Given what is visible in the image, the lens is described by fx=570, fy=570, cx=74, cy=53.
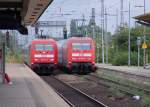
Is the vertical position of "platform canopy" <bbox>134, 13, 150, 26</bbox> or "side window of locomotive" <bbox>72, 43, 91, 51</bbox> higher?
"platform canopy" <bbox>134, 13, 150, 26</bbox>

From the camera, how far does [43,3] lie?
20922 mm

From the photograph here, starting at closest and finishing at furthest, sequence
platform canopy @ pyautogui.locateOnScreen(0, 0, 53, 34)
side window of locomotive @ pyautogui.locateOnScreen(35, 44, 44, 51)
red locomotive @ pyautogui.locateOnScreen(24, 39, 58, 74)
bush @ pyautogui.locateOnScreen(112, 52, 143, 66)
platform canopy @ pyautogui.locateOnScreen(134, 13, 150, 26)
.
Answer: platform canopy @ pyautogui.locateOnScreen(0, 0, 53, 34)
platform canopy @ pyautogui.locateOnScreen(134, 13, 150, 26)
red locomotive @ pyautogui.locateOnScreen(24, 39, 58, 74)
side window of locomotive @ pyautogui.locateOnScreen(35, 44, 44, 51)
bush @ pyautogui.locateOnScreen(112, 52, 143, 66)

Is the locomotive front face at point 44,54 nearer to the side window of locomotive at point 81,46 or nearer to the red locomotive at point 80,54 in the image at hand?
the red locomotive at point 80,54

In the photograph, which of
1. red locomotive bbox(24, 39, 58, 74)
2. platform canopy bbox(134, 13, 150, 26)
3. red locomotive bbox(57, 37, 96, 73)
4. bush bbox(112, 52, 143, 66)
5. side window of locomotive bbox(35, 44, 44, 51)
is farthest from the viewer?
bush bbox(112, 52, 143, 66)

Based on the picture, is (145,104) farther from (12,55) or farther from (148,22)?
(12,55)

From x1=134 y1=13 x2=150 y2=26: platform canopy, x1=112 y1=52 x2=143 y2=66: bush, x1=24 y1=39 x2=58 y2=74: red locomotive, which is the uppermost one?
x1=134 y1=13 x2=150 y2=26: platform canopy

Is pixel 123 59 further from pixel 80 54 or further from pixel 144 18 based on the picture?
pixel 144 18

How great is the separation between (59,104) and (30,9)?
7.57 metres

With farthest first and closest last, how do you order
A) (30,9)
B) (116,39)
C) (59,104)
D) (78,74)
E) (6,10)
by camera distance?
(116,39) < (78,74) < (6,10) < (30,9) < (59,104)

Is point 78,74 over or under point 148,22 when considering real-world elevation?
under

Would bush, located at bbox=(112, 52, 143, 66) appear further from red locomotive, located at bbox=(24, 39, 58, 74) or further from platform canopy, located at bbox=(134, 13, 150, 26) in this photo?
platform canopy, located at bbox=(134, 13, 150, 26)

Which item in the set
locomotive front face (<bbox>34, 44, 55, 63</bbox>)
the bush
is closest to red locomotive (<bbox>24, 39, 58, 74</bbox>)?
locomotive front face (<bbox>34, 44, 55, 63</bbox>)

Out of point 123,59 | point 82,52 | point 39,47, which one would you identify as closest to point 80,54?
point 82,52

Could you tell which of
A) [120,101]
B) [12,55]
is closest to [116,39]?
[12,55]
